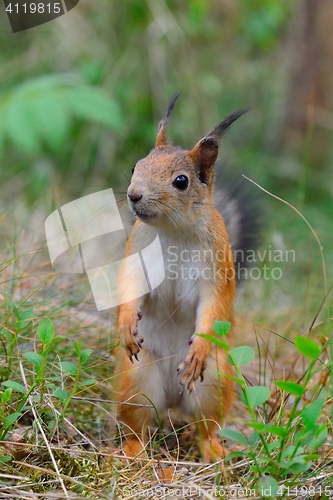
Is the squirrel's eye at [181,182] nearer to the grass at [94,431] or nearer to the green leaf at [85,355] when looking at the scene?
the grass at [94,431]

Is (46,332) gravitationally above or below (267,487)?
above

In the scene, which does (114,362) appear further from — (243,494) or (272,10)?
(272,10)

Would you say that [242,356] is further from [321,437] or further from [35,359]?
[35,359]

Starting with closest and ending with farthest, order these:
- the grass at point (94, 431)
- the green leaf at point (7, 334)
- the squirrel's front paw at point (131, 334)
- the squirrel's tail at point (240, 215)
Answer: the grass at point (94, 431) → the green leaf at point (7, 334) → the squirrel's front paw at point (131, 334) → the squirrel's tail at point (240, 215)

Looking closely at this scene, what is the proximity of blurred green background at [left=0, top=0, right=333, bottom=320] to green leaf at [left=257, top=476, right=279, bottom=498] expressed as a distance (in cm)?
235

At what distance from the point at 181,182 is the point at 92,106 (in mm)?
1576

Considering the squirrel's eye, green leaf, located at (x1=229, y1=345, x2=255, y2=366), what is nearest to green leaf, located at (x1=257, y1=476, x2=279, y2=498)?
green leaf, located at (x1=229, y1=345, x2=255, y2=366)

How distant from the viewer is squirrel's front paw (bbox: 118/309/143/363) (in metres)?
1.99

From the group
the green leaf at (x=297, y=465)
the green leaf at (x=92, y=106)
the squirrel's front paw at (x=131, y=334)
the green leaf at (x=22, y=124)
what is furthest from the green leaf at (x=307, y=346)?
the green leaf at (x=92, y=106)

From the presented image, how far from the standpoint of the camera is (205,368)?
199 cm

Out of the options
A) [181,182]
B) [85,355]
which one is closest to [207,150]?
[181,182]

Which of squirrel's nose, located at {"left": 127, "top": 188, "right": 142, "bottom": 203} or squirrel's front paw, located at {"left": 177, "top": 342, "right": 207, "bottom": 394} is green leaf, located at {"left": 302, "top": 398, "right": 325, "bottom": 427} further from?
squirrel's nose, located at {"left": 127, "top": 188, "right": 142, "bottom": 203}

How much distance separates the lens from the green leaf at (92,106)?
11.1 feet

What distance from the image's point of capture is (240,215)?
9.09 ft
